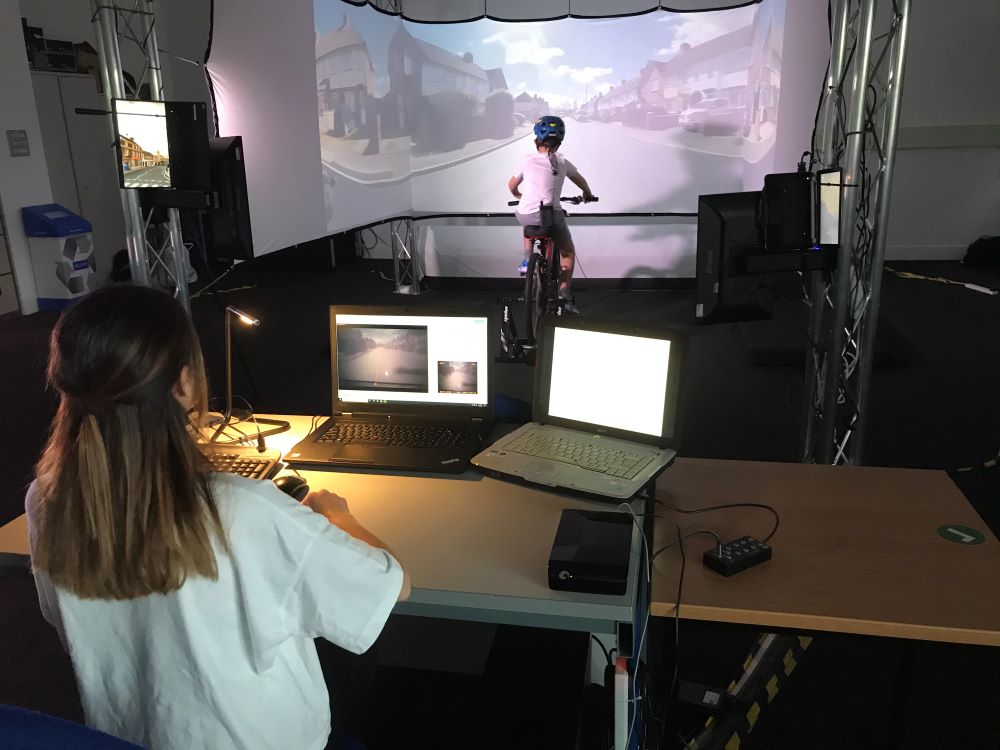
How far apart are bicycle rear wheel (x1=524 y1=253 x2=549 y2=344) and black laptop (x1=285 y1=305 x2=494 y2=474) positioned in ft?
10.5

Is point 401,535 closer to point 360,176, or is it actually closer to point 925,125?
point 360,176

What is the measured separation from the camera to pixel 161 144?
3445 mm

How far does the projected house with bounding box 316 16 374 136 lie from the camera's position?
495cm

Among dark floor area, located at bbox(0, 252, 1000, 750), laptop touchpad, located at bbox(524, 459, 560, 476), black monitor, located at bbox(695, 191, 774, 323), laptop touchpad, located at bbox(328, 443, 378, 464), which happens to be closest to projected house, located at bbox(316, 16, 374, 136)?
dark floor area, located at bbox(0, 252, 1000, 750)

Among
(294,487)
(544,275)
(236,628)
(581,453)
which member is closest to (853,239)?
(581,453)

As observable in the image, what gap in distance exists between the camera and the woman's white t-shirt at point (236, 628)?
1.13 meters

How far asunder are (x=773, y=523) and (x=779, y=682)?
1.77 feet

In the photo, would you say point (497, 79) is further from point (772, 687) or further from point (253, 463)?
point (772, 687)

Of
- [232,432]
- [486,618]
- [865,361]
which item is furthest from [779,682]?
[232,432]

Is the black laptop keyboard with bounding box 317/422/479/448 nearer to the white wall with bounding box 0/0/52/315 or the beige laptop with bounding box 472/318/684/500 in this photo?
the beige laptop with bounding box 472/318/684/500

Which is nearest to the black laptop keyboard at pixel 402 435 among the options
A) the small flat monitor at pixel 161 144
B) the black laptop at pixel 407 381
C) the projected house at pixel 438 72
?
the black laptop at pixel 407 381

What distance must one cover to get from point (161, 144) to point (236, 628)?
285cm

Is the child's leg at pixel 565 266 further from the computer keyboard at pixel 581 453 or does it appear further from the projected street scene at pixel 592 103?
the computer keyboard at pixel 581 453


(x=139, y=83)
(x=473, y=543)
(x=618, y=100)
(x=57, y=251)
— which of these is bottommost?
(x=57, y=251)
